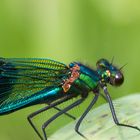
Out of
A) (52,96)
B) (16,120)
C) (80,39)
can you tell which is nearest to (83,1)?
(80,39)

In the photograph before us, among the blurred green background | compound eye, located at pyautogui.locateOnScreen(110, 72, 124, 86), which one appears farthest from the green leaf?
the blurred green background

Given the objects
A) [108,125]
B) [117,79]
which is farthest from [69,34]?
[108,125]

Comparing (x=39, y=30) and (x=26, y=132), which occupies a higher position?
(x=39, y=30)

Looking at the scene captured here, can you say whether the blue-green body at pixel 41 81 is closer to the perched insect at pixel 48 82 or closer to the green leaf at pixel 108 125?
the perched insect at pixel 48 82

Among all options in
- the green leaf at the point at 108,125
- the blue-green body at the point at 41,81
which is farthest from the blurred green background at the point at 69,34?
the green leaf at the point at 108,125

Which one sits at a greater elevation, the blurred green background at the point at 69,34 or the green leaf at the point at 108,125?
the blurred green background at the point at 69,34

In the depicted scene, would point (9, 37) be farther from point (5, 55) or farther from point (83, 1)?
point (83, 1)

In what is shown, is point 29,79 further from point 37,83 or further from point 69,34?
point 69,34

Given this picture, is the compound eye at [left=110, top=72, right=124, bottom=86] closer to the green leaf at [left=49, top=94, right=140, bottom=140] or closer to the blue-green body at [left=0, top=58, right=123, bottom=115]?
the blue-green body at [left=0, top=58, right=123, bottom=115]
